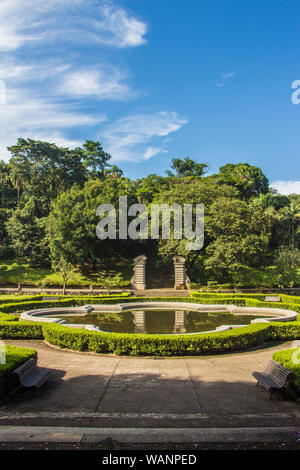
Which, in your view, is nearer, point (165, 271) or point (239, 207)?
point (239, 207)

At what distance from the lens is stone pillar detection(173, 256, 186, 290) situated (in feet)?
126

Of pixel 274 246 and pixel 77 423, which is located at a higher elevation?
pixel 274 246

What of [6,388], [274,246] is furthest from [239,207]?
[6,388]

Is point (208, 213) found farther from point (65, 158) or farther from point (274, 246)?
point (65, 158)

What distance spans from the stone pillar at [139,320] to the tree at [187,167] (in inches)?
1911

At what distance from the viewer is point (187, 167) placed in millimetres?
69438

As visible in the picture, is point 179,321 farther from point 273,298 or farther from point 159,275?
point 159,275

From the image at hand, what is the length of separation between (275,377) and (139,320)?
42.0 ft

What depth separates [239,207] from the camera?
124 ft

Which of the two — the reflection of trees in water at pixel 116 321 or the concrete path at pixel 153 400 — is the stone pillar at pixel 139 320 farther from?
the concrete path at pixel 153 400

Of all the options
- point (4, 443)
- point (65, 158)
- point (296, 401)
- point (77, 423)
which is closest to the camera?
point (4, 443)

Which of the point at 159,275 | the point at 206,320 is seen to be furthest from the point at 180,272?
the point at 206,320
